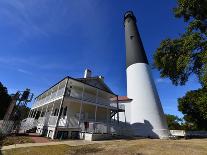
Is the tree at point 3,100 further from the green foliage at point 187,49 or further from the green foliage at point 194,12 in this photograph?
the green foliage at point 194,12

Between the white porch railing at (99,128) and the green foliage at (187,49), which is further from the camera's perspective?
the white porch railing at (99,128)

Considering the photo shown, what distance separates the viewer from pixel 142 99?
22.2 m

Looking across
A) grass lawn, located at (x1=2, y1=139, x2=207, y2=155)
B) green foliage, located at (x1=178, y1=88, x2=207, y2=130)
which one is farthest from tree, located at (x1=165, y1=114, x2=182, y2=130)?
grass lawn, located at (x1=2, y1=139, x2=207, y2=155)

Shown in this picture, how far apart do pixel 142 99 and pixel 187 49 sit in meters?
12.4

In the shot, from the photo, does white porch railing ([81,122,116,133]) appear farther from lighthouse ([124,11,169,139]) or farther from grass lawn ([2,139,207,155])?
lighthouse ([124,11,169,139])

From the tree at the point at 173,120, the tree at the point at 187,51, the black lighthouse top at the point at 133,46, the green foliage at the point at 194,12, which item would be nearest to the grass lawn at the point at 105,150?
the tree at the point at 187,51

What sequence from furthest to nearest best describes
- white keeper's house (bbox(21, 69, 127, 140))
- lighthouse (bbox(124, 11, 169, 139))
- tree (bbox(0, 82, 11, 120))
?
1. tree (bbox(0, 82, 11, 120))
2. lighthouse (bbox(124, 11, 169, 139))
3. white keeper's house (bbox(21, 69, 127, 140))

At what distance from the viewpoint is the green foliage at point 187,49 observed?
10.4 metres

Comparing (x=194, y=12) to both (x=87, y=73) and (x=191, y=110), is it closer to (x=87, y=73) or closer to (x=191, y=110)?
(x=87, y=73)

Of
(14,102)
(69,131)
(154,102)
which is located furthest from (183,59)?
(14,102)

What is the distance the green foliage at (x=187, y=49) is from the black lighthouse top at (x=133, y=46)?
8.24 metres

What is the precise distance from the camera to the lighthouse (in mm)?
20922

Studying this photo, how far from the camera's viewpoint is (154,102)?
21.7 meters

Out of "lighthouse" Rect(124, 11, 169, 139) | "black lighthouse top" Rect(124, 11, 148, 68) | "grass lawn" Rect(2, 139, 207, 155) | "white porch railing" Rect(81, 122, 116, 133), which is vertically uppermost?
"black lighthouse top" Rect(124, 11, 148, 68)
